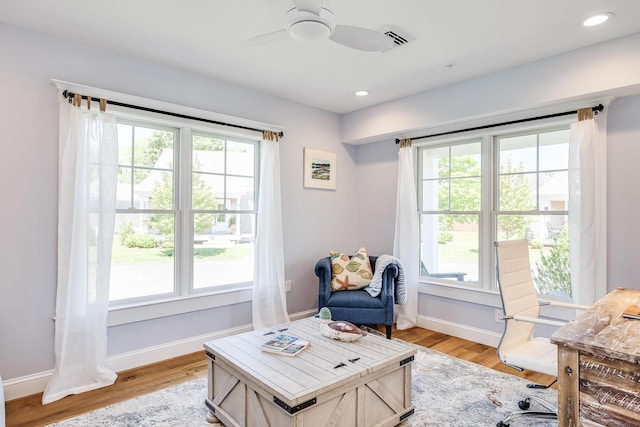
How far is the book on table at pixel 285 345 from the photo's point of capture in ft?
6.96

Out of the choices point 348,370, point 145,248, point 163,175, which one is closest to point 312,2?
point 348,370

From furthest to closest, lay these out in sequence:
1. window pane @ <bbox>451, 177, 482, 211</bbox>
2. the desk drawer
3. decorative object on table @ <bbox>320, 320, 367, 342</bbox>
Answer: window pane @ <bbox>451, 177, 482, 211</bbox> < decorative object on table @ <bbox>320, 320, 367, 342</bbox> < the desk drawer

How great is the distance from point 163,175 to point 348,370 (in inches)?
94.0

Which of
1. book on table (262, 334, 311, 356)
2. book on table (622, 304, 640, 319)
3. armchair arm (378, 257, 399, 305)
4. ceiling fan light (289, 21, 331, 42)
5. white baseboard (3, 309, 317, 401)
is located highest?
ceiling fan light (289, 21, 331, 42)

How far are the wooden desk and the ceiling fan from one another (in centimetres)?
174

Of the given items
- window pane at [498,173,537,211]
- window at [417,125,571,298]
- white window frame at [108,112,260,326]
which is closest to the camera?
white window frame at [108,112,260,326]

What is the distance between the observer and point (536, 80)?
2943mm

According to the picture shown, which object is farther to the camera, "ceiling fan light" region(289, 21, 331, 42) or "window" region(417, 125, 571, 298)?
"window" region(417, 125, 571, 298)

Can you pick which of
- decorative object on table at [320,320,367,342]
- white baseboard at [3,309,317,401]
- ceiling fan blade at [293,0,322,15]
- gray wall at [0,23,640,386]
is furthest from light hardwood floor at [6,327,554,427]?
ceiling fan blade at [293,0,322,15]

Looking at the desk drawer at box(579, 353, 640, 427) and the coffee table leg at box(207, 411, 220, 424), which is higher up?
the desk drawer at box(579, 353, 640, 427)

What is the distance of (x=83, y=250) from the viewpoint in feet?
8.63

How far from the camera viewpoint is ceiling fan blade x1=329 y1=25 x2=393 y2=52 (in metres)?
1.95

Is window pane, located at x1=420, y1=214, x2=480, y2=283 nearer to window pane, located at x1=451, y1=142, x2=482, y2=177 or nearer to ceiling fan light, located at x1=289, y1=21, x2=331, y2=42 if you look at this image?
window pane, located at x1=451, y1=142, x2=482, y2=177

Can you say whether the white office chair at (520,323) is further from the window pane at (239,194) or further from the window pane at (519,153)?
the window pane at (239,194)
